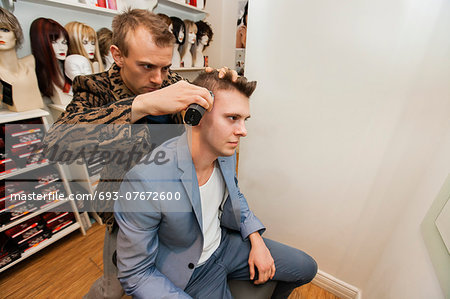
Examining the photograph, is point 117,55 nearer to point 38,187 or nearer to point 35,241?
point 38,187

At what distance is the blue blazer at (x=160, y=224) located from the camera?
29.2 inches

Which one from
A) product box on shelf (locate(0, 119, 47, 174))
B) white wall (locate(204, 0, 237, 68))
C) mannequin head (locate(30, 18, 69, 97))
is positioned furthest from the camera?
white wall (locate(204, 0, 237, 68))

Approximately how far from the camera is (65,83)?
62.8 inches

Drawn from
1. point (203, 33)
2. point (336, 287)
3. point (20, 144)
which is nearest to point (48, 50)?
point (20, 144)

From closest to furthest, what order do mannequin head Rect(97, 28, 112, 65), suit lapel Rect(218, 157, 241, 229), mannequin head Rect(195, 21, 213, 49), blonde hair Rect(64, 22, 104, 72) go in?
suit lapel Rect(218, 157, 241, 229), blonde hair Rect(64, 22, 104, 72), mannequin head Rect(97, 28, 112, 65), mannequin head Rect(195, 21, 213, 49)

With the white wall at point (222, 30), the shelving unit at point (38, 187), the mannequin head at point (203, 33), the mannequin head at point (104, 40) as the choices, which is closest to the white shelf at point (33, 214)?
the shelving unit at point (38, 187)

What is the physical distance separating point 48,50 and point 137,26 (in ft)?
3.77

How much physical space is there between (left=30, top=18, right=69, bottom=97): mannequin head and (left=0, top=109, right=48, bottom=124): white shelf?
27 centimetres

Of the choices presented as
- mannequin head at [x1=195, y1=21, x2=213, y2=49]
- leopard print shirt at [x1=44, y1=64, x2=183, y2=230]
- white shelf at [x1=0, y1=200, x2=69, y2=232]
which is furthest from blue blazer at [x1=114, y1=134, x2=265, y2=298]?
mannequin head at [x1=195, y1=21, x2=213, y2=49]

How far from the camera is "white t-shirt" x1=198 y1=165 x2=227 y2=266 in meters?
0.94

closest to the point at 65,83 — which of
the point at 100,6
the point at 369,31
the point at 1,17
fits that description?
the point at 1,17

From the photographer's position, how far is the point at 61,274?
157cm

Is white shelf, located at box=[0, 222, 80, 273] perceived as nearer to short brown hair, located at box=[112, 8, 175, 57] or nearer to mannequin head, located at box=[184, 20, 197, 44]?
short brown hair, located at box=[112, 8, 175, 57]

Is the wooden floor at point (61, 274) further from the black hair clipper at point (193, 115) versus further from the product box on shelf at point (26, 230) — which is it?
the black hair clipper at point (193, 115)
